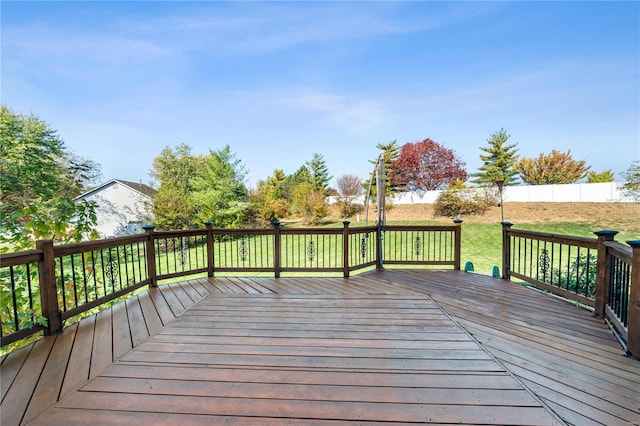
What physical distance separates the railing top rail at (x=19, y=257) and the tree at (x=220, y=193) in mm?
12471

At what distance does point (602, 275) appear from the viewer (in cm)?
280

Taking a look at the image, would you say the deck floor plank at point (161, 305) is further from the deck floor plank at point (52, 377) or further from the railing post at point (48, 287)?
the railing post at point (48, 287)

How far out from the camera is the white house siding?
15516mm

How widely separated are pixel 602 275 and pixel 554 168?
2772 centimetres

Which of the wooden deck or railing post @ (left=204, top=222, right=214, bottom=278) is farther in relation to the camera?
railing post @ (left=204, top=222, right=214, bottom=278)

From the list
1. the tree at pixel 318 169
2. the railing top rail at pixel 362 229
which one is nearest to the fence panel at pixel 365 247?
the railing top rail at pixel 362 229

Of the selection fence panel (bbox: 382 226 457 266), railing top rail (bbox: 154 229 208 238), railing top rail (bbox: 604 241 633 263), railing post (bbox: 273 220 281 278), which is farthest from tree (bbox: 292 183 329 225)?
railing top rail (bbox: 604 241 633 263)

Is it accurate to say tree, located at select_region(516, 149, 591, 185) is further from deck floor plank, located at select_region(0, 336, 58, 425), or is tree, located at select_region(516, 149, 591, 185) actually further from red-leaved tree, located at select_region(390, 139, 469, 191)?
deck floor plank, located at select_region(0, 336, 58, 425)

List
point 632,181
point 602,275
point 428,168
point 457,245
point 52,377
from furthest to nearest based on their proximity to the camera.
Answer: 1. point 428,168
2. point 632,181
3. point 457,245
4. point 602,275
5. point 52,377

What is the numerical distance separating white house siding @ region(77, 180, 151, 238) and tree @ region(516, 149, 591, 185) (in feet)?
102

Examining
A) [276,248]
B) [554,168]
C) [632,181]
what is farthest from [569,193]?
[276,248]

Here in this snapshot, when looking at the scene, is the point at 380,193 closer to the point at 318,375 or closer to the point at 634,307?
the point at 634,307

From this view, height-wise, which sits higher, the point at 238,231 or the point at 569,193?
the point at 569,193

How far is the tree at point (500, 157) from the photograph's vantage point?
2347 centimetres
